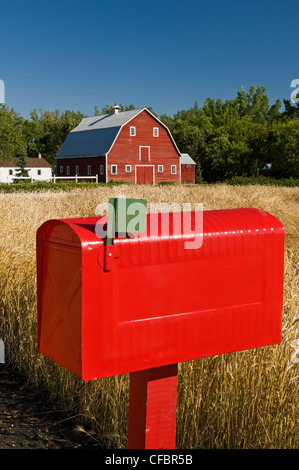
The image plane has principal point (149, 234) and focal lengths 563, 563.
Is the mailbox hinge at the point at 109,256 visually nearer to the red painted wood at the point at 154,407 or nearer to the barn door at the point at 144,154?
the red painted wood at the point at 154,407

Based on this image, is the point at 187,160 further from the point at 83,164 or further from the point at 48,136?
the point at 48,136

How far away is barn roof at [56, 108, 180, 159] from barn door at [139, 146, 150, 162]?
7.79ft

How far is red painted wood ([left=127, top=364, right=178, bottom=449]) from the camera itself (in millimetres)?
1816

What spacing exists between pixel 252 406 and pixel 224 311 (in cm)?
103

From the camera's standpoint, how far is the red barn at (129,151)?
43.7 meters

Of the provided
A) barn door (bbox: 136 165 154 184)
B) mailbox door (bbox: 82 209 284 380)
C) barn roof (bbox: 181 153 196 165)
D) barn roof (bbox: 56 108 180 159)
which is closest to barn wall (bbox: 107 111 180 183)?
barn door (bbox: 136 165 154 184)

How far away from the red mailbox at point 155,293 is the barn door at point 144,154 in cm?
4343

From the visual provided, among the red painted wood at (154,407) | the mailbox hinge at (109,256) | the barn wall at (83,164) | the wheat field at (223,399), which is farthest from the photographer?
the barn wall at (83,164)

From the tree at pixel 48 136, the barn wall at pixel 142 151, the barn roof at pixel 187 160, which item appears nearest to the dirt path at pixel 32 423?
the barn wall at pixel 142 151

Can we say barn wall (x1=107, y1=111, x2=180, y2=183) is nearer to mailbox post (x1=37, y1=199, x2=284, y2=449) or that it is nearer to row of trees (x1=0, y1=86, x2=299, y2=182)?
row of trees (x1=0, y1=86, x2=299, y2=182)

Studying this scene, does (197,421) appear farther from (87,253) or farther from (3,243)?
(3,243)

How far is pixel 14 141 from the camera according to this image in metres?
45.1

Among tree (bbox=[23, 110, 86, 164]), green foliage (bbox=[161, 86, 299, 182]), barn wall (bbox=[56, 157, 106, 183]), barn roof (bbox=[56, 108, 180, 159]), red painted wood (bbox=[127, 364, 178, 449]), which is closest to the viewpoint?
red painted wood (bbox=[127, 364, 178, 449])

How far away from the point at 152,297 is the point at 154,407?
41cm
